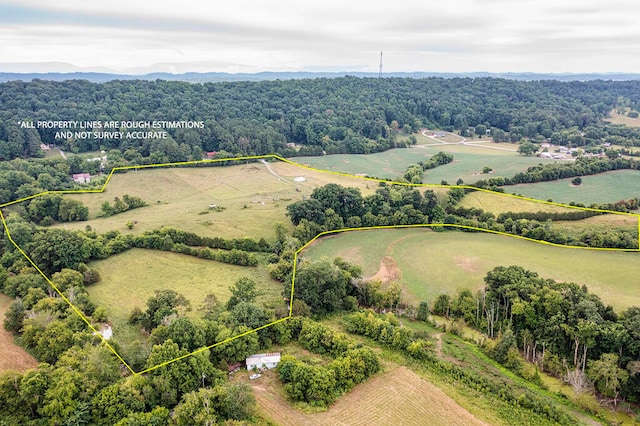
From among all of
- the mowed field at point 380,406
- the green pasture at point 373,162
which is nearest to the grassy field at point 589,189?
the green pasture at point 373,162

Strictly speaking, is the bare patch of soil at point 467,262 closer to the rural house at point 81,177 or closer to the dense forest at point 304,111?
the dense forest at point 304,111

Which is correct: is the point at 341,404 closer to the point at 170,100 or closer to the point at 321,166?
the point at 321,166

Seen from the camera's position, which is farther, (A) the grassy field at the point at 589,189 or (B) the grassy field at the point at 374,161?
→ (B) the grassy field at the point at 374,161

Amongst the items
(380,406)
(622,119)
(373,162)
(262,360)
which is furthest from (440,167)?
(622,119)

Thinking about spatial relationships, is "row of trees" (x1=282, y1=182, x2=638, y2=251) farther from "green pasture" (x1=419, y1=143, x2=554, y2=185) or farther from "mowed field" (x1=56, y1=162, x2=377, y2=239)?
"green pasture" (x1=419, y1=143, x2=554, y2=185)

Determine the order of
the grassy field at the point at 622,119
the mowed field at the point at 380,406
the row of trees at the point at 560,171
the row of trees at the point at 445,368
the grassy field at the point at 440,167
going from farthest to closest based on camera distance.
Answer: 1. the grassy field at the point at 622,119
2. the grassy field at the point at 440,167
3. the row of trees at the point at 560,171
4. the row of trees at the point at 445,368
5. the mowed field at the point at 380,406

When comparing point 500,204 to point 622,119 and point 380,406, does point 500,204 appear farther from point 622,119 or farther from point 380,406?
point 622,119
